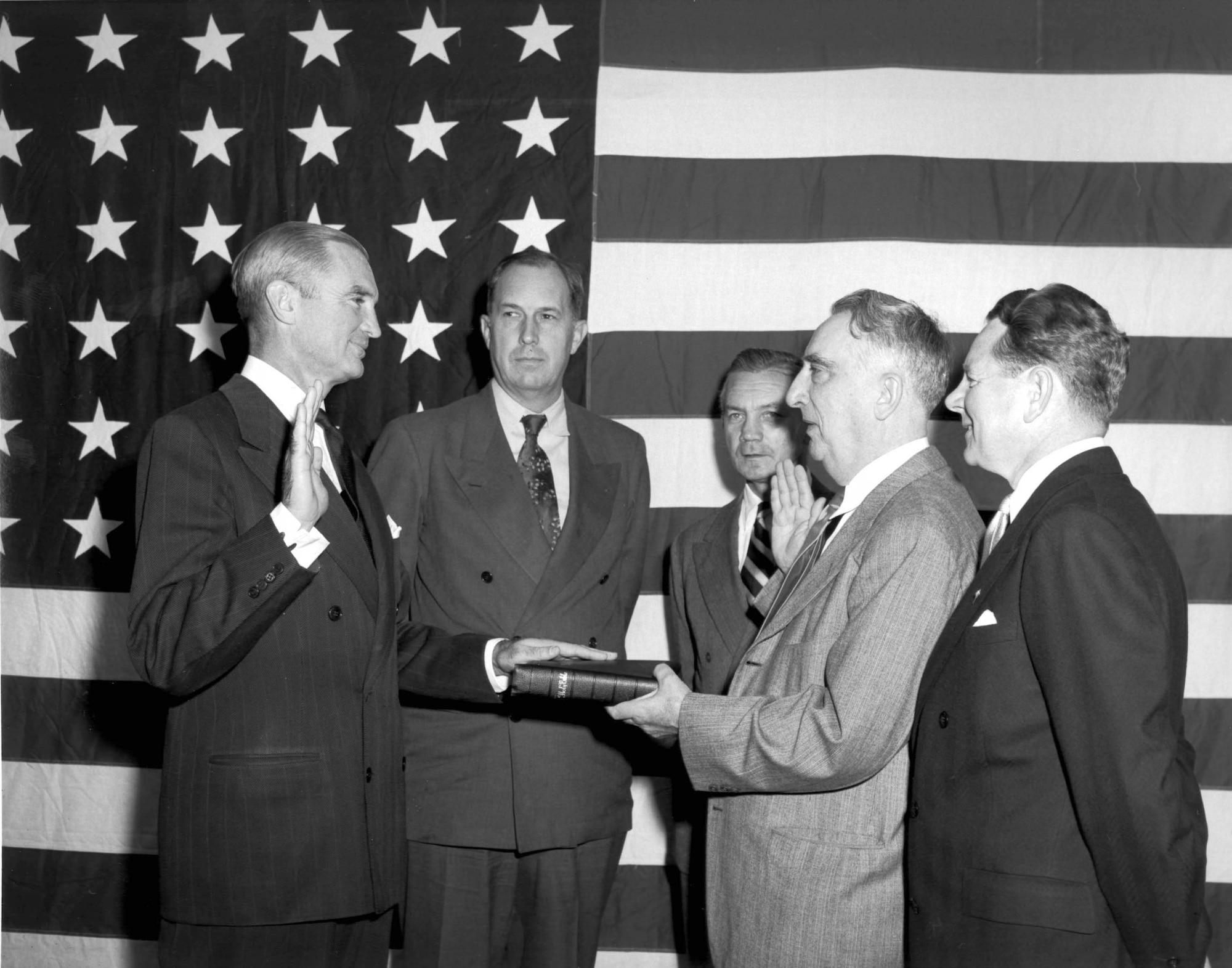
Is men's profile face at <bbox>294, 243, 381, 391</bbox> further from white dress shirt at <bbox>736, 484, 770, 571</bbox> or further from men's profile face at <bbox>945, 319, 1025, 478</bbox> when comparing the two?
→ men's profile face at <bbox>945, 319, 1025, 478</bbox>

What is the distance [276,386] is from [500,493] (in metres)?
0.83

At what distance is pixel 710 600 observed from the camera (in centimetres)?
322

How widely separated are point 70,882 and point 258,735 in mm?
2140

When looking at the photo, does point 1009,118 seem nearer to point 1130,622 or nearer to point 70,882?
point 1130,622

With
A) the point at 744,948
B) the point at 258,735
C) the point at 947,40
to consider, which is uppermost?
the point at 947,40

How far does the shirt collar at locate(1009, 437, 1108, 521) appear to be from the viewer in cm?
201

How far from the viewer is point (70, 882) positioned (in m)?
3.89

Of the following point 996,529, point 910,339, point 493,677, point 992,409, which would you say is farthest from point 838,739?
point 493,677

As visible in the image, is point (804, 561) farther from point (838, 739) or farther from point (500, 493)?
point (500, 493)

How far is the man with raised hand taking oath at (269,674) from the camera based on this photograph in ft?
7.06

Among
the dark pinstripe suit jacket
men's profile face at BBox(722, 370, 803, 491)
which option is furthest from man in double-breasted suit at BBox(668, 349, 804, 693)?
the dark pinstripe suit jacket

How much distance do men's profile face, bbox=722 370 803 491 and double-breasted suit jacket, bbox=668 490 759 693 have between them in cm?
13

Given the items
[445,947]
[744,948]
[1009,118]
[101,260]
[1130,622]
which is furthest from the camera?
[101,260]

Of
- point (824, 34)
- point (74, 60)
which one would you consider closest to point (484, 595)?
point (824, 34)
